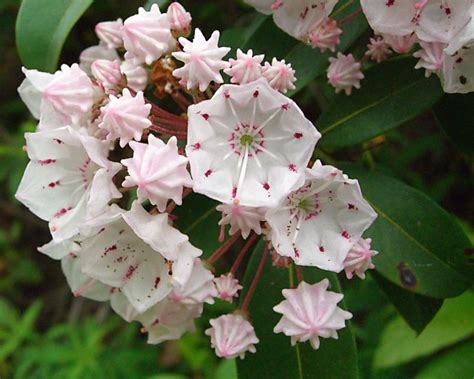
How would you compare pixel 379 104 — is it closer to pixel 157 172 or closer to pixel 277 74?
pixel 277 74

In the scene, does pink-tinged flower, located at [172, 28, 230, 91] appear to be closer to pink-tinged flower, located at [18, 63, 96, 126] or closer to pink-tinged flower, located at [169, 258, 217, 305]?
pink-tinged flower, located at [18, 63, 96, 126]

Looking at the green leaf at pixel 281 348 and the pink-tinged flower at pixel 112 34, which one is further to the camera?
the pink-tinged flower at pixel 112 34

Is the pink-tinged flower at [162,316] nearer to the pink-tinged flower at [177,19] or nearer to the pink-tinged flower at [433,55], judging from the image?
the pink-tinged flower at [177,19]

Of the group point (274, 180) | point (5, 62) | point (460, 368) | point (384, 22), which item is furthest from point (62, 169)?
point (5, 62)

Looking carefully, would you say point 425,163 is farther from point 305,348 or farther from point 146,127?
point 146,127

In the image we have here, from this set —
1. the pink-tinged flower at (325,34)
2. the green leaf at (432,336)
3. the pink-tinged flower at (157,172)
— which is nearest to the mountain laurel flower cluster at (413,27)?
the pink-tinged flower at (325,34)

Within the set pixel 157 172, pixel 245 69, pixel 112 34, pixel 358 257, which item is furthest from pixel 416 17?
pixel 112 34
